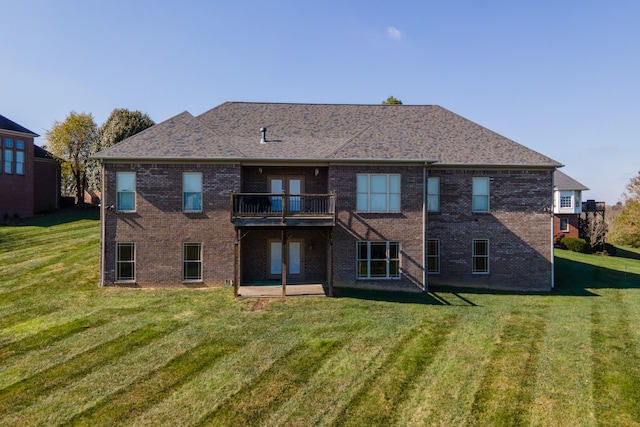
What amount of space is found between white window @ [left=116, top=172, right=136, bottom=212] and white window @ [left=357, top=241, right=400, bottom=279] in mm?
10353

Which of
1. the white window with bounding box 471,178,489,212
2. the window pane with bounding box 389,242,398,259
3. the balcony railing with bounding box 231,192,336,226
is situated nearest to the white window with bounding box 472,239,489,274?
the white window with bounding box 471,178,489,212

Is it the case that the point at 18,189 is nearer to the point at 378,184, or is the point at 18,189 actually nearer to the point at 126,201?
the point at 126,201

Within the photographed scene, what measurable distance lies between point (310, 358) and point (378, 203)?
842cm

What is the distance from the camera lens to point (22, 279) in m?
15.4

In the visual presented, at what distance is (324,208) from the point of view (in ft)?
53.2

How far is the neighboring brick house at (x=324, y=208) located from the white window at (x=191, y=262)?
0.04 metres

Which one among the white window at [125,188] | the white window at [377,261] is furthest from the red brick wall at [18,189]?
the white window at [377,261]

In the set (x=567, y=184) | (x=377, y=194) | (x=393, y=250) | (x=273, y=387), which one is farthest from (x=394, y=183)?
(x=567, y=184)

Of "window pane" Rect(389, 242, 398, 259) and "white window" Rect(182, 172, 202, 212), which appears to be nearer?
"white window" Rect(182, 172, 202, 212)

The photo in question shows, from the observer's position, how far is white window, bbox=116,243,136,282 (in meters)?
15.6

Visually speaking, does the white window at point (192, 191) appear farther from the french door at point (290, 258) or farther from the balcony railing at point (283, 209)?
the french door at point (290, 258)

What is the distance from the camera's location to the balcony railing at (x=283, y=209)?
14.3 metres

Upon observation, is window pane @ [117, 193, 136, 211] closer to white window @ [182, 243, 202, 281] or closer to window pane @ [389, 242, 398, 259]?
white window @ [182, 243, 202, 281]

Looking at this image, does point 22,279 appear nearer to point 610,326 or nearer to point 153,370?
point 153,370
